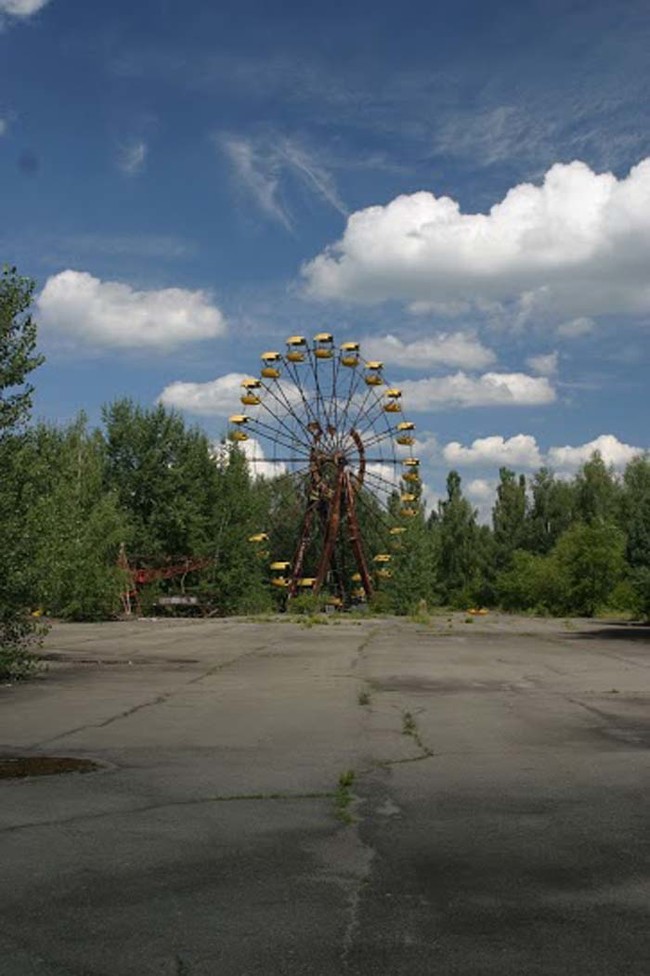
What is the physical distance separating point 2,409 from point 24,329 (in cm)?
139

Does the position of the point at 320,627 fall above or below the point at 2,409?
below

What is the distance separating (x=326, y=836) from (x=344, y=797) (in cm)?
122

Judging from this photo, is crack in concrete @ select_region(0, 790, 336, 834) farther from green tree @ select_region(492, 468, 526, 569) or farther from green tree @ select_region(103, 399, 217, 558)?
green tree @ select_region(492, 468, 526, 569)

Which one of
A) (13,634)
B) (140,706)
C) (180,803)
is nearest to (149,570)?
(13,634)

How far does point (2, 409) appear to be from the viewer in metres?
17.2

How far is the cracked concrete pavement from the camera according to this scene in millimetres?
4414

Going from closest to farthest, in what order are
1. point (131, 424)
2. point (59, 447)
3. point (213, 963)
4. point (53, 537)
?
1. point (213, 963)
2. point (53, 537)
3. point (59, 447)
4. point (131, 424)

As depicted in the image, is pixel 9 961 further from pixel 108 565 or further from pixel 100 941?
pixel 108 565

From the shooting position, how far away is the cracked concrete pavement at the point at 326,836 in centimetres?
441

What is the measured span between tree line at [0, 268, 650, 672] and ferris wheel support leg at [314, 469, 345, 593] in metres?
3.61

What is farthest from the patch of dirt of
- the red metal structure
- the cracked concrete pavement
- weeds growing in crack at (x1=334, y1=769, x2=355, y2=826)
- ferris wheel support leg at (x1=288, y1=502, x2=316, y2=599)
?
the red metal structure

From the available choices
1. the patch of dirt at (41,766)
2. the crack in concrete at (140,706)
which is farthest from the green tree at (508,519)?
the patch of dirt at (41,766)

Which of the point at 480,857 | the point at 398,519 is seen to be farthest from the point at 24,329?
the point at 398,519

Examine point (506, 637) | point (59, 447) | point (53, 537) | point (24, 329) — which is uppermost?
point (24, 329)
